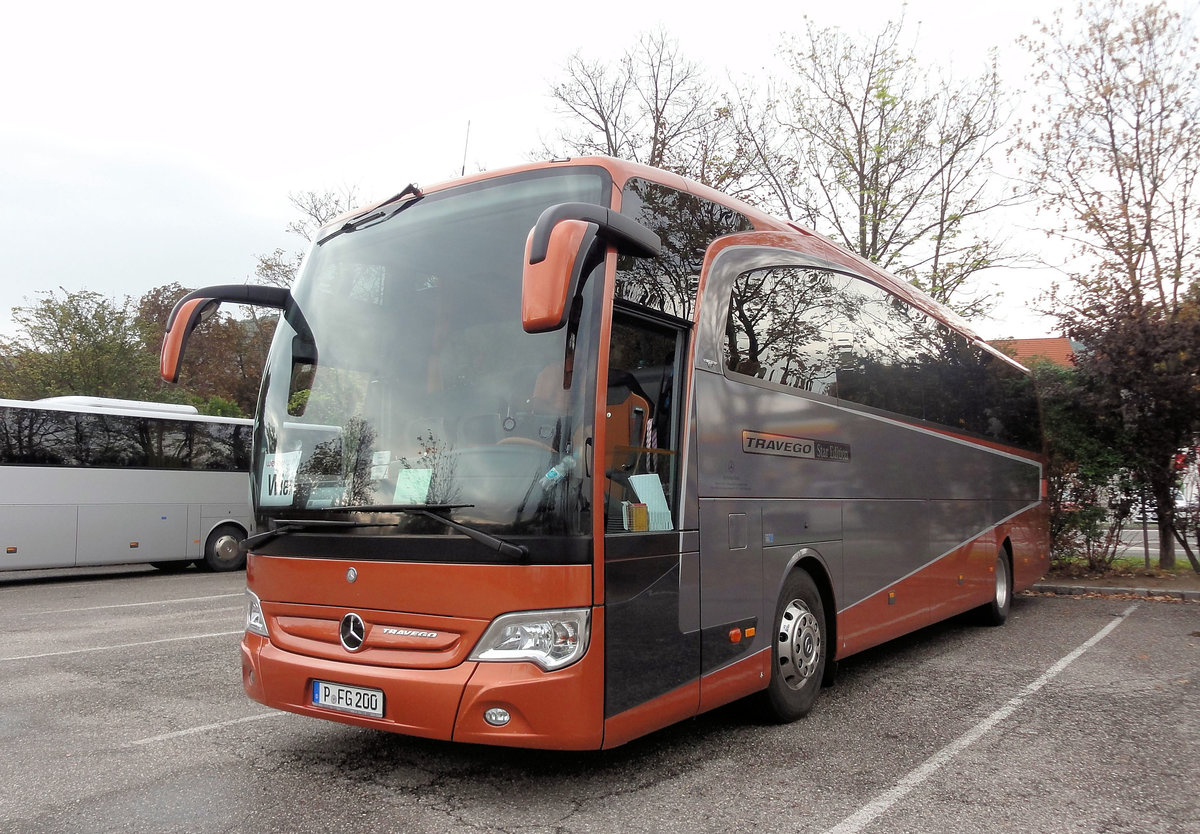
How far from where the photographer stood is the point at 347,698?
14.2 ft

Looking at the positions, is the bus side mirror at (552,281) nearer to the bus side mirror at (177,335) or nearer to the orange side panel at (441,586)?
the orange side panel at (441,586)

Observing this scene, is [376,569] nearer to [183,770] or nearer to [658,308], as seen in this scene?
[183,770]

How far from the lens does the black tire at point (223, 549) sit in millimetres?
17797

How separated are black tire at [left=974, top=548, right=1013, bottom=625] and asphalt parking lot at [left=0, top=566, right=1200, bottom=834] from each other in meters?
2.21

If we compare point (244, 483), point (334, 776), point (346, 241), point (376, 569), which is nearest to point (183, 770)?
point (334, 776)

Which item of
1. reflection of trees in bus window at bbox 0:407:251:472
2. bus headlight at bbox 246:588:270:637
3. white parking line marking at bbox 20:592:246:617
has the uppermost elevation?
reflection of trees in bus window at bbox 0:407:251:472

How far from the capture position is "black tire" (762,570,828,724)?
5736 millimetres

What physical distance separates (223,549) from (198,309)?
46.1 feet

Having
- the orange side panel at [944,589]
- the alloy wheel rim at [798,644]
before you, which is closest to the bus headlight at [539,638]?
the alloy wheel rim at [798,644]

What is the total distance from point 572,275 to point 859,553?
4.05 metres

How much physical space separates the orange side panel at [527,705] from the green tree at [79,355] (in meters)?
29.9

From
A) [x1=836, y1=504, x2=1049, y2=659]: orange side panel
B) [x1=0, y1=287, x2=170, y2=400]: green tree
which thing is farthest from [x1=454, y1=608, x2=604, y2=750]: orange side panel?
[x1=0, y1=287, x2=170, y2=400]: green tree

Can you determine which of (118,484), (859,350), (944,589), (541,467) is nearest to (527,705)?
(541,467)

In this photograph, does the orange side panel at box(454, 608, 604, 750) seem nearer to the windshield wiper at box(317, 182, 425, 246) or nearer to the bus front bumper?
the bus front bumper
